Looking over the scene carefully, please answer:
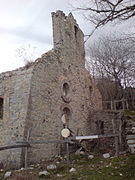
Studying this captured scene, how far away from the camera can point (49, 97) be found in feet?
46.6

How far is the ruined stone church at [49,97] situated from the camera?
40.9 ft

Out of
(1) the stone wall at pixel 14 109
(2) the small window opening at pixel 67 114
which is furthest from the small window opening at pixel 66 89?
(1) the stone wall at pixel 14 109

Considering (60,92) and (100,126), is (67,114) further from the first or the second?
(100,126)

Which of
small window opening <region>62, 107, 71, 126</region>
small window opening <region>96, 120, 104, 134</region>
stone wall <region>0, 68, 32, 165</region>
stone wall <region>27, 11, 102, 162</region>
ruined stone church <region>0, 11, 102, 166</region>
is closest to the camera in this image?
stone wall <region>0, 68, 32, 165</region>

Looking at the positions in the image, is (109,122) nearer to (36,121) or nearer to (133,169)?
(36,121)

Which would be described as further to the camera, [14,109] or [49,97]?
[49,97]

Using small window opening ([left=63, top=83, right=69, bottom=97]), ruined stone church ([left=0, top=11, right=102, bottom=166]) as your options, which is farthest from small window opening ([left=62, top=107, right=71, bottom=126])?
small window opening ([left=63, top=83, right=69, bottom=97])

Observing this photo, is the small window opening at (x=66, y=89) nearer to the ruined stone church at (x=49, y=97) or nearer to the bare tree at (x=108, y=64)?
the ruined stone church at (x=49, y=97)

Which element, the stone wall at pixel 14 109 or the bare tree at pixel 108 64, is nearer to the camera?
the stone wall at pixel 14 109

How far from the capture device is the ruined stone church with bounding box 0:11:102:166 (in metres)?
12.5

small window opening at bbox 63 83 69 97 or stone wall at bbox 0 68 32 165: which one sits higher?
small window opening at bbox 63 83 69 97

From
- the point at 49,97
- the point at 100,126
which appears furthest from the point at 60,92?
the point at 100,126

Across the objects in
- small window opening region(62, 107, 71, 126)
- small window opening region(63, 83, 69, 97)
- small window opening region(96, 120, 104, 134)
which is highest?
small window opening region(63, 83, 69, 97)

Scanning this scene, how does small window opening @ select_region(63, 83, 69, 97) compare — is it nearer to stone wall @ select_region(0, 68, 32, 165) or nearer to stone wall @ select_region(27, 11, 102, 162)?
stone wall @ select_region(27, 11, 102, 162)
